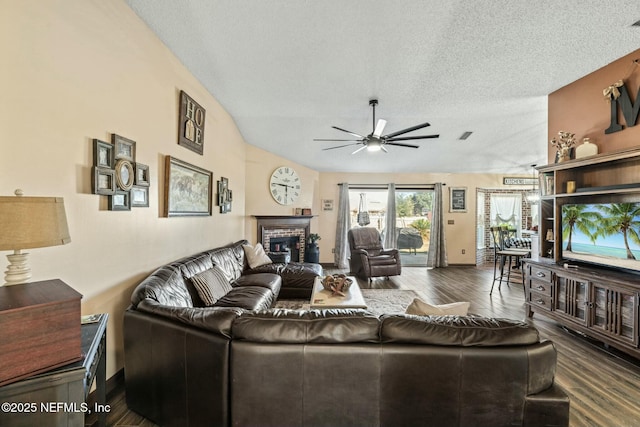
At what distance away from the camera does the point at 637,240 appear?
2.50 m

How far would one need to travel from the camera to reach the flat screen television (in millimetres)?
2537

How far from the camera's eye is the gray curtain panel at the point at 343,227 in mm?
6816

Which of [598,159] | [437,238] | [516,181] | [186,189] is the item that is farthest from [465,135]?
[186,189]

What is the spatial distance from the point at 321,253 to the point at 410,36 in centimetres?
538

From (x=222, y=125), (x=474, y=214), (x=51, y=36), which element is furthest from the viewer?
(x=474, y=214)

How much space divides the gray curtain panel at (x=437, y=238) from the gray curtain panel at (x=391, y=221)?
37.3 inches

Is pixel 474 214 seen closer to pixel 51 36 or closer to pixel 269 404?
pixel 269 404

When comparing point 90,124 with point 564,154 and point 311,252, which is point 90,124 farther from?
point 311,252

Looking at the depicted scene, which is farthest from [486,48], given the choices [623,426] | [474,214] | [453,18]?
[474,214]

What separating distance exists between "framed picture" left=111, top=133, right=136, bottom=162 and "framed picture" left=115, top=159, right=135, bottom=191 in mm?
47

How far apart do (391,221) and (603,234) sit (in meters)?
4.30

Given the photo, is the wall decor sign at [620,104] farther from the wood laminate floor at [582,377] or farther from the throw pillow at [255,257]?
the throw pillow at [255,257]

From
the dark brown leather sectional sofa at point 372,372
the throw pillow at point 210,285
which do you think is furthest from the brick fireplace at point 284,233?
the dark brown leather sectional sofa at point 372,372

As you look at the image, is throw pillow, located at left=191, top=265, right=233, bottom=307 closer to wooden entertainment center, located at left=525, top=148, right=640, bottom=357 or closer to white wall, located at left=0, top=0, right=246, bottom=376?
white wall, located at left=0, top=0, right=246, bottom=376
